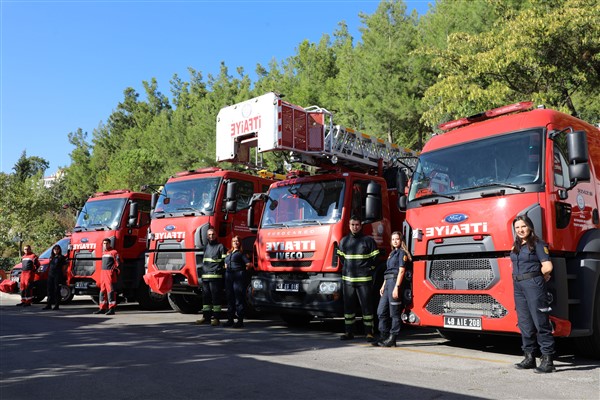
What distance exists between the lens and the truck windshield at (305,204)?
27.6 ft

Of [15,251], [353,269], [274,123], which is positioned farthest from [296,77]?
[353,269]

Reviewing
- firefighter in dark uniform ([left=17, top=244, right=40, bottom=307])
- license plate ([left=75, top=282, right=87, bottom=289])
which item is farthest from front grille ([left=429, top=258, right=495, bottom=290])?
firefighter in dark uniform ([left=17, top=244, right=40, bottom=307])

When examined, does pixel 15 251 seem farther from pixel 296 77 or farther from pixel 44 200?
pixel 296 77

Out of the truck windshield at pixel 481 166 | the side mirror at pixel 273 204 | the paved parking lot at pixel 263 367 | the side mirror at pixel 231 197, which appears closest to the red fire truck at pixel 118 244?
the side mirror at pixel 231 197

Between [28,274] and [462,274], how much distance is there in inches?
478

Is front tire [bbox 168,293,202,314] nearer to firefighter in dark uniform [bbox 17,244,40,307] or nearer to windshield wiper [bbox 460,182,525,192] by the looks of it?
firefighter in dark uniform [bbox 17,244,40,307]

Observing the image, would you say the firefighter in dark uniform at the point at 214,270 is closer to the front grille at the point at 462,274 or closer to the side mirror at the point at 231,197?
the side mirror at the point at 231,197

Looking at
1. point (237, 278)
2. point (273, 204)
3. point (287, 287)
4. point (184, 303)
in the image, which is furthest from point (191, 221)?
point (287, 287)

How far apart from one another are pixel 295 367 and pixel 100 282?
800 cm

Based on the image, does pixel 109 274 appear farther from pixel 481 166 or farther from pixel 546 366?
pixel 546 366

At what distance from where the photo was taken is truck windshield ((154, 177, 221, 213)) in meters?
10.5

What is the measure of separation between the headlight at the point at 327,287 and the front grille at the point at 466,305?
1.73m

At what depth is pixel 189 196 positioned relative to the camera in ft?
35.6

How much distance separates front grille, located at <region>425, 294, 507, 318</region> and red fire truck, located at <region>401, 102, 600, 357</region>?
1 centimetres
